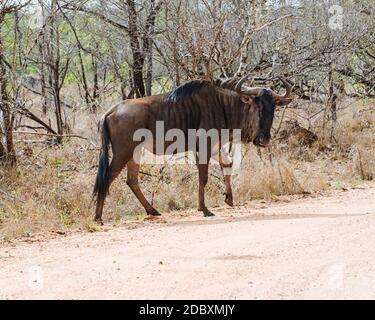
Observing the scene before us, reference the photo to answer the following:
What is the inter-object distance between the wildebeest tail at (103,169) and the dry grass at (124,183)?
39 centimetres

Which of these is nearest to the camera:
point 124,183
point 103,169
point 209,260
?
point 209,260

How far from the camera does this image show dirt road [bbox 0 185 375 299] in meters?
5.32

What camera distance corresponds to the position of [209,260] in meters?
6.33

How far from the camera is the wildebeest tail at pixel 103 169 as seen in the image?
31.0 feet

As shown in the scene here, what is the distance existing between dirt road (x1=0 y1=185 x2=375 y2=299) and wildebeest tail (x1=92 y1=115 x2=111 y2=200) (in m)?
0.79

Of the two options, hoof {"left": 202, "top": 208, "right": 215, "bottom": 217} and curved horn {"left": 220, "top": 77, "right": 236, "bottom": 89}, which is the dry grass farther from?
curved horn {"left": 220, "top": 77, "right": 236, "bottom": 89}

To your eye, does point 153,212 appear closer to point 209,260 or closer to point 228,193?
point 228,193

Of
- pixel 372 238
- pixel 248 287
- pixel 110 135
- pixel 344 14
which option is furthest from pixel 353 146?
pixel 248 287

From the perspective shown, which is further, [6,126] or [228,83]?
[6,126]

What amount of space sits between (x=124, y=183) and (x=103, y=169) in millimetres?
1509

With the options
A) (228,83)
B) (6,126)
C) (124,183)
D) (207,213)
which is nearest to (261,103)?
(228,83)

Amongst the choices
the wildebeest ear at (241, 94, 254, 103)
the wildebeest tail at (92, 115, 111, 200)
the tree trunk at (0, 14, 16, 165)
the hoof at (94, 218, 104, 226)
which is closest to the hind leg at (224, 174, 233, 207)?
the wildebeest ear at (241, 94, 254, 103)

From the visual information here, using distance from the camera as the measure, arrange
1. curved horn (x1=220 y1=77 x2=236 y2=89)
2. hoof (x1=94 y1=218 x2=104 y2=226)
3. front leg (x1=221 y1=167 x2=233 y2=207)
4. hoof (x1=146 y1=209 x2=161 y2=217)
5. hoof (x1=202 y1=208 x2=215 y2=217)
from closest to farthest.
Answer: hoof (x1=94 y1=218 x2=104 y2=226)
hoof (x1=202 y1=208 x2=215 y2=217)
hoof (x1=146 y1=209 x2=161 y2=217)
curved horn (x1=220 y1=77 x2=236 y2=89)
front leg (x1=221 y1=167 x2=233 y2=207)

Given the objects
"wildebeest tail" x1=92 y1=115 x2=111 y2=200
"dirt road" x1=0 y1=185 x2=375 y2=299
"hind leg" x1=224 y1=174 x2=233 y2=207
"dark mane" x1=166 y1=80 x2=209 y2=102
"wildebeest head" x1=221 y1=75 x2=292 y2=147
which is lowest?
"dirt road" x1=0 y1=185 x2=375 y2=299
